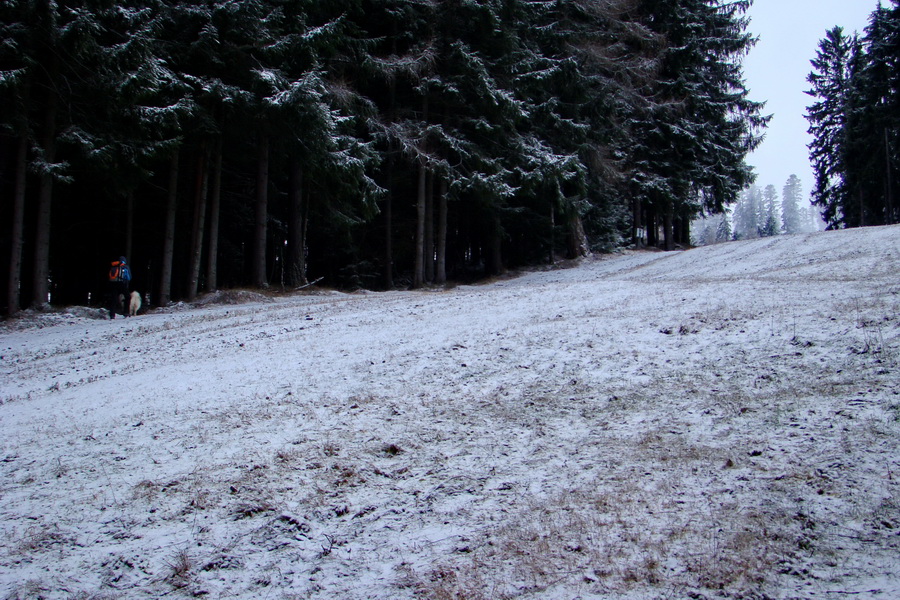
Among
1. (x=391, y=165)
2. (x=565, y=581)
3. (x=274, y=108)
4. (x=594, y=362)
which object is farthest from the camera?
(x=391, y=165)

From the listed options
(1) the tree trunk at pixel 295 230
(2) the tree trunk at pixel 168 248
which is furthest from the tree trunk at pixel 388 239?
(2) the tree trunk at pixel 168 248

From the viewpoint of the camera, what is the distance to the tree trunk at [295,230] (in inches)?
822

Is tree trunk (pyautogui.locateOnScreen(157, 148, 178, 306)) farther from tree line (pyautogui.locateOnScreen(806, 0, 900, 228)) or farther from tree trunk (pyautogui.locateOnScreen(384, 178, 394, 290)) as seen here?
tree line (pyautogui.locateOnScreen(806, 0, 900, 228))

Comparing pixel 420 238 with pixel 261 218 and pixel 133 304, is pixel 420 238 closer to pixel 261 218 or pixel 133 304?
pixel 261 218

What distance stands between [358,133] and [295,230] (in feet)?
17.0

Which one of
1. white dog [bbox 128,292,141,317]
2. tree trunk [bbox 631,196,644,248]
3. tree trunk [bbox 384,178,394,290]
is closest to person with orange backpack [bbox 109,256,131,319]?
white dog [bbox 128,292,141,317]

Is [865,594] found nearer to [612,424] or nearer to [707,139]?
[612,424]

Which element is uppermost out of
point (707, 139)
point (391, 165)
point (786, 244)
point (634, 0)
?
point (634, 0)

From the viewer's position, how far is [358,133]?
23.3 metres

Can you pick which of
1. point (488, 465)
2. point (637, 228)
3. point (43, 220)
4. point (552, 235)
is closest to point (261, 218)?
point (43, 220)

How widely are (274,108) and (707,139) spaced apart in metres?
25.5

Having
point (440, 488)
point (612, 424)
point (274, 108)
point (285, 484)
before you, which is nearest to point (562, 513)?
point (440, 488)

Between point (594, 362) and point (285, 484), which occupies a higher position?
point (594, 362)

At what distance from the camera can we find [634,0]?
3083cm
